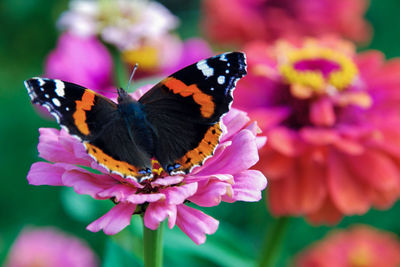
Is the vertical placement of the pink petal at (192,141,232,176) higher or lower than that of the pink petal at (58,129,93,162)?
higher

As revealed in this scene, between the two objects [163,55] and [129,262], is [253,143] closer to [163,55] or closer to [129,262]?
[129,262]

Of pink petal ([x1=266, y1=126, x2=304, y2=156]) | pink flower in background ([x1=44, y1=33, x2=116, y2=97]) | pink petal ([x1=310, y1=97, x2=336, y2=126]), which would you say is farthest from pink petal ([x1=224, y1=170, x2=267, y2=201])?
pink flower in background ([x1=44, y1=33, x2=116, y2=97])

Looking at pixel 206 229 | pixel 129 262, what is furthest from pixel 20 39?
pixel 206 229

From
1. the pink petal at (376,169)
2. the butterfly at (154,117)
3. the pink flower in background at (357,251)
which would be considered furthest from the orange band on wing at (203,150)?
the pink flower in background at (357,251)

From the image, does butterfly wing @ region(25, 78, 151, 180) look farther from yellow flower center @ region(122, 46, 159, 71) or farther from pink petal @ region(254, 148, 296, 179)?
yellow flower center @ region(122, 46, 159, 71)

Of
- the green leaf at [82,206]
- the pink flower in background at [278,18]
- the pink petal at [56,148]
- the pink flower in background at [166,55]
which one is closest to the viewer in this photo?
the pink petal at [56,148]

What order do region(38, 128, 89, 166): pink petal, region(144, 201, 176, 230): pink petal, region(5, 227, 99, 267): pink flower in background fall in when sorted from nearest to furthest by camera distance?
region(144, 201, 176, 230): pink petal
region(38, 128, 89, 166): pink petal
region(5, 227, 99, 267): pink flower in background

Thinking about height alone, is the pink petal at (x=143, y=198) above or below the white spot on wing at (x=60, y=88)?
below

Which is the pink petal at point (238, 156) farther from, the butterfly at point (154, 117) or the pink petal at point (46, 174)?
the pink petal at point (46, 174)
